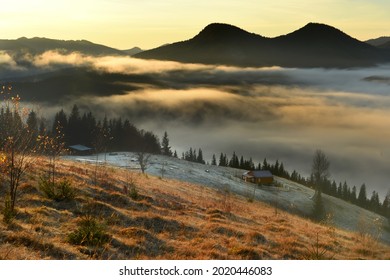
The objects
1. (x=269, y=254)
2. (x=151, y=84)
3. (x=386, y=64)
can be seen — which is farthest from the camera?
(x=386, y=64)

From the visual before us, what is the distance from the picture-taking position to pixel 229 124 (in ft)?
67.4

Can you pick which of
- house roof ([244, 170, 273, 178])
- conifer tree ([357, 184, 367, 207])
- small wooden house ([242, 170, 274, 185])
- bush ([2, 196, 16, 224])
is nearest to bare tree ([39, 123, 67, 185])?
bush ([2, 196, 16, 224])

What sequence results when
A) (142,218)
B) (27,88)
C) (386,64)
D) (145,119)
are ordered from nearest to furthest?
(142,218) < (27,88) < (145,119) < (386,64)

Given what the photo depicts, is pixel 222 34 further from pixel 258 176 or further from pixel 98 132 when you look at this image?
pixel 258 176

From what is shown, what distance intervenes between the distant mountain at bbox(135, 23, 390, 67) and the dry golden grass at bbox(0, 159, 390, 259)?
8958mm

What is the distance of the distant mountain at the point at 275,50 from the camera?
1980 centimetres

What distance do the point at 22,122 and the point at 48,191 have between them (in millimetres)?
3261

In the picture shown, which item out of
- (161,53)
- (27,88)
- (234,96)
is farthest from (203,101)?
(27,88)

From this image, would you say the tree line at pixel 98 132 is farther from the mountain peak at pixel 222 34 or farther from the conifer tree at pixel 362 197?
the conifer tree at pixel 362 197

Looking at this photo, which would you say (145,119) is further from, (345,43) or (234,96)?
(345,43)

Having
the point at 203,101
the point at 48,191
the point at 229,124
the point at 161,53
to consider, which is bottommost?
the point at 48,191

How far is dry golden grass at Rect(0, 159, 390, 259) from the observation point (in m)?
10.4

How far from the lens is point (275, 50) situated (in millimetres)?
22875

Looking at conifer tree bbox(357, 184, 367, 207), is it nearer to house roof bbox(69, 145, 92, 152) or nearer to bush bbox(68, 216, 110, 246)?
house roof bbox(69, 145, 92, 152)
